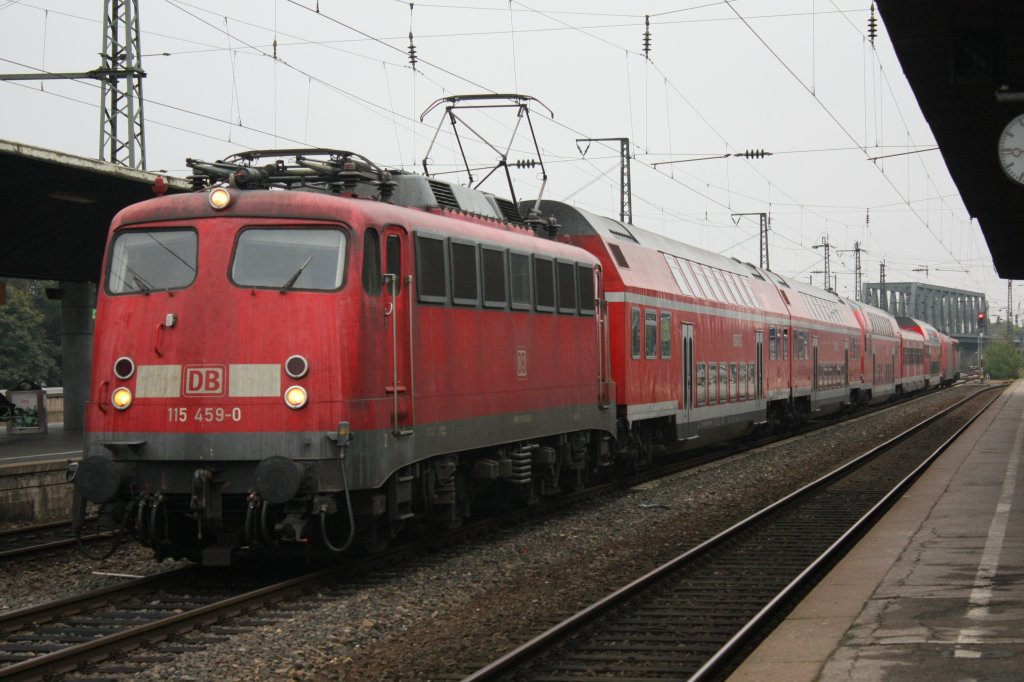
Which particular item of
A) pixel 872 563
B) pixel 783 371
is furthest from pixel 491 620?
pixel 783 371

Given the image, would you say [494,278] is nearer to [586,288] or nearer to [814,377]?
[586,288]

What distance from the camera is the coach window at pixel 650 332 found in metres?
19.7

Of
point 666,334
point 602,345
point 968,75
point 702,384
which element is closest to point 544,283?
point 602,345

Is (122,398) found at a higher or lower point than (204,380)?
lower

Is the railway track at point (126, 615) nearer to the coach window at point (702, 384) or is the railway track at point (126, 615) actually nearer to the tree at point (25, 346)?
the coach window at point (702, 384)

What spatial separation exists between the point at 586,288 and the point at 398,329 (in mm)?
5384

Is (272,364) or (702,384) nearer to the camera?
(272,364)

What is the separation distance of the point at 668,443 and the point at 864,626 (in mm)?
12973

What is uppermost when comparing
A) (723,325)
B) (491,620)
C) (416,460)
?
(723,325)

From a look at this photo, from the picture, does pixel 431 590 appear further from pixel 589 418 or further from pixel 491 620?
pixel 589 418

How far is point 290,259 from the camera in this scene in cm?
1095

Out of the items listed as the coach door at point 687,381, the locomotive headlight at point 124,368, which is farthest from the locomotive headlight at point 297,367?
the coach door at point 687,381

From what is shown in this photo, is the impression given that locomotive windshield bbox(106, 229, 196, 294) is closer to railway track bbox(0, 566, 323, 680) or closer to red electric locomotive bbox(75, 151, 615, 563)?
red electric locomotive bbox(75, 151, 615, 563)

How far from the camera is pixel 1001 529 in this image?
1362 cm
